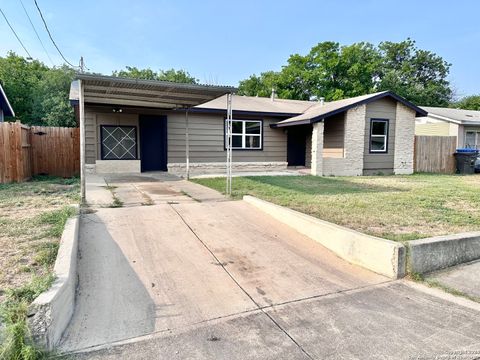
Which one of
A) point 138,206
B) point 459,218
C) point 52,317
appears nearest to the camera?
point 52,317

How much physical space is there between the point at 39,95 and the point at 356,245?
2452 cm

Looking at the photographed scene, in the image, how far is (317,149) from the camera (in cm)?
1283

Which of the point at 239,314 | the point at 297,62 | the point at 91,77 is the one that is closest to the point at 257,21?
the point at 297,62

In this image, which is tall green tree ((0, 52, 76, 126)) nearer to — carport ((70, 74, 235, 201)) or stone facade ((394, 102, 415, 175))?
carport ((70, 74, 235, 201))

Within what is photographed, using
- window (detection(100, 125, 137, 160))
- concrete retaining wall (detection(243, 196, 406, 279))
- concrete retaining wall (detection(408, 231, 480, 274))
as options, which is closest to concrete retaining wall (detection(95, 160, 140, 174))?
window (detection(100, 125, 137, 160))

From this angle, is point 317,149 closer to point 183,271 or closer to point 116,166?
point 116,166

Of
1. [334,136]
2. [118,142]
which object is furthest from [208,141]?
[334,136]

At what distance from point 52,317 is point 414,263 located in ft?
12.2

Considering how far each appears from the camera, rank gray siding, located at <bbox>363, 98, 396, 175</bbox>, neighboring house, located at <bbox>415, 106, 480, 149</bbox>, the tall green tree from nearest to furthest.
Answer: gray siding, located at <bbox>363, 98, 396, 175</bbox>
neighboring house, located at <bbox>415, 106, 480, 149</bbox>
the tall green tree

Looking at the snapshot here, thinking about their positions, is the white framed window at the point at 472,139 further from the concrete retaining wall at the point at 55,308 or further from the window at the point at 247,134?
the concrete retaining wall at the point at 55,308

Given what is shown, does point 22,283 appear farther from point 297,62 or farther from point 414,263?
point 297,62

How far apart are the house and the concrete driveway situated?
687 centimetres

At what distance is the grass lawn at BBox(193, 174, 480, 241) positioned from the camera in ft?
16.4

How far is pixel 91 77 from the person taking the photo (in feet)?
21.3
